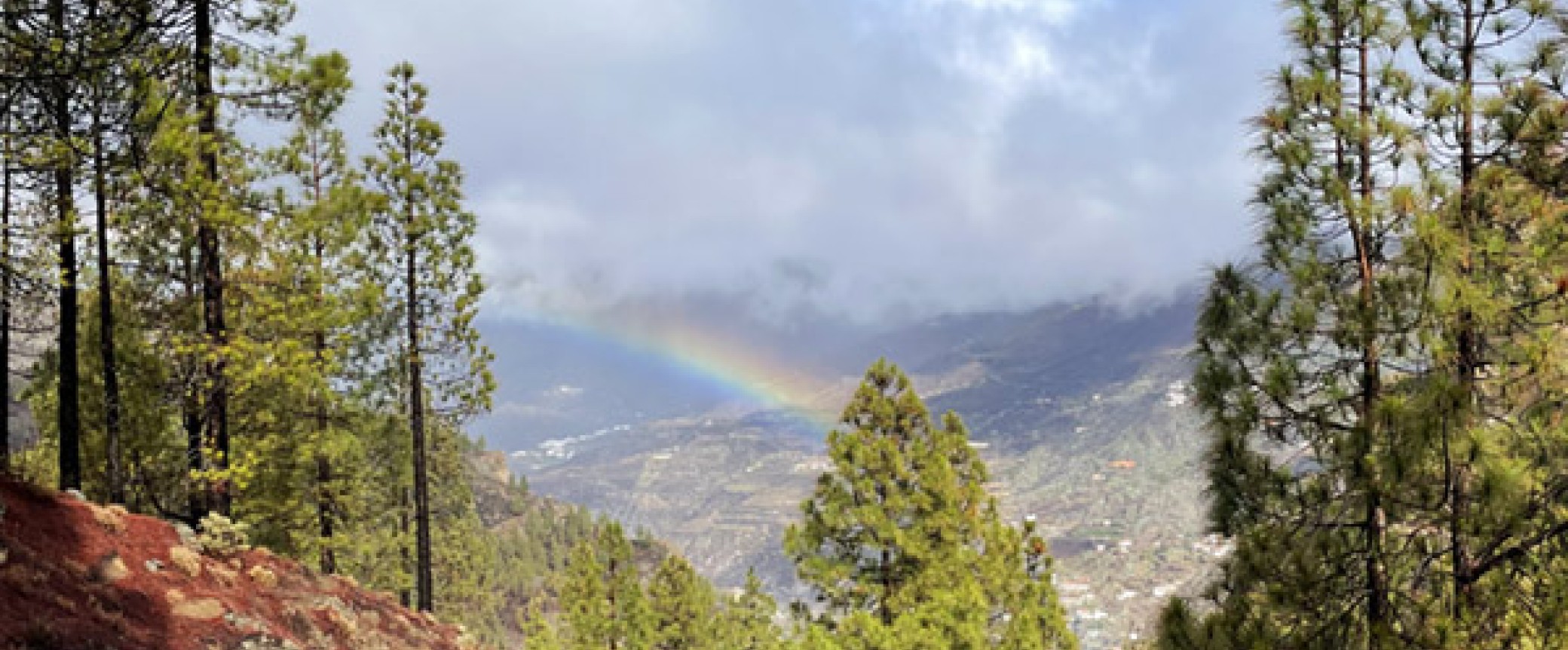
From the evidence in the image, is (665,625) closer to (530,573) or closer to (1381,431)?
(1381,431)

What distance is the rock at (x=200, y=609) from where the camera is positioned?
31.8 feet

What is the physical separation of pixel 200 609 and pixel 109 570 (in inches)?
38.1

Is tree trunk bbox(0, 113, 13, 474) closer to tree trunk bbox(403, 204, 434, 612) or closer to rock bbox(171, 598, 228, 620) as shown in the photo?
rock bbox(171, 598, 228, 620)

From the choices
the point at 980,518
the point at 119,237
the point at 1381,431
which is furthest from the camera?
the point at 980,518

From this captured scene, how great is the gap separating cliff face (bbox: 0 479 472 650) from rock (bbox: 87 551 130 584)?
11mm

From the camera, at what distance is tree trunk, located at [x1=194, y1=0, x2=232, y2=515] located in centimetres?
1210

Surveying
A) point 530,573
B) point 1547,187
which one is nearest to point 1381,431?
point 1547,187

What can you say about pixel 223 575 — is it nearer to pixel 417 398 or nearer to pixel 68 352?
pixel 68 352

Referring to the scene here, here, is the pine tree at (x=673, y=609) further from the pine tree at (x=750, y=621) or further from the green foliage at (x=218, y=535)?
the green foliage at (x=218, y=535)

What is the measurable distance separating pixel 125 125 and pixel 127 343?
473 inches

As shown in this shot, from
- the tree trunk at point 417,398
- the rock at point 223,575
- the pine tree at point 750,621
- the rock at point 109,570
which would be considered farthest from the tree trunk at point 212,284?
Result: the pine tree at point 750,621

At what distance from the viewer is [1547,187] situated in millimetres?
6852

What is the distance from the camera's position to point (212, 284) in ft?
41.7

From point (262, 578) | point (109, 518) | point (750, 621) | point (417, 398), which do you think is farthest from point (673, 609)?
point (109, 518)
